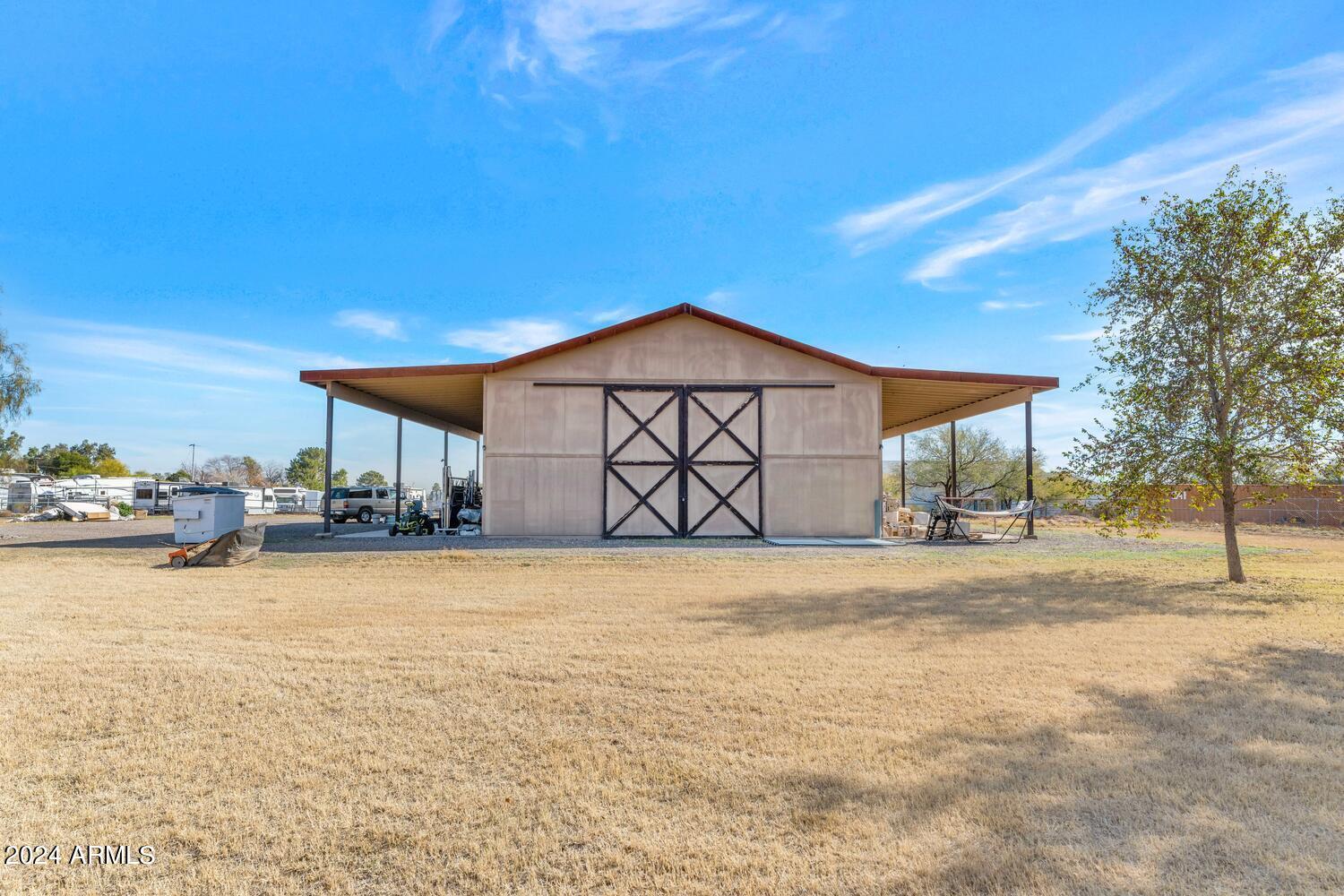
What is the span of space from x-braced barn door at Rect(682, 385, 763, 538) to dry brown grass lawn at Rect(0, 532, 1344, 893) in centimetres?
905

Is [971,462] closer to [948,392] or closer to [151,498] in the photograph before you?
[948,392]

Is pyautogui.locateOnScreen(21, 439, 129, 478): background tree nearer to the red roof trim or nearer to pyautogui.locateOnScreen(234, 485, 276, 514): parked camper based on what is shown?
pyautogui.locateOnScreen(234, 485, 276, 514): parked camper

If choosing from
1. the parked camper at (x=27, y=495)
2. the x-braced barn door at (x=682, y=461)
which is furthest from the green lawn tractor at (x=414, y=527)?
the parked camper at (x=27, y=495)

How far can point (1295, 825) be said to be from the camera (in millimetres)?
2686

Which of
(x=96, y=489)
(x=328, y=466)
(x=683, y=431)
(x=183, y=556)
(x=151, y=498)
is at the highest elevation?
(x=683, y=431)

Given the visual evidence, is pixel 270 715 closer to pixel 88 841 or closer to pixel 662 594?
pixel 88 841

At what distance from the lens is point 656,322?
16.2 metres

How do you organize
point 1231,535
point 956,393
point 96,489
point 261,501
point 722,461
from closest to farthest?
1. point 1231,535
2. point 722,461
3. point 956,393
4. point 96,489
5. point 261,501

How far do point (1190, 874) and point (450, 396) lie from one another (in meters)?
19.0

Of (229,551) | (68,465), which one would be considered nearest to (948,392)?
(229,551)

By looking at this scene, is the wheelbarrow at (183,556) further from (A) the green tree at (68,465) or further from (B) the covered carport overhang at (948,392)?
(A) the green tree at (68,465)

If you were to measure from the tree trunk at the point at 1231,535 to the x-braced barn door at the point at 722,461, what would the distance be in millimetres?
8642

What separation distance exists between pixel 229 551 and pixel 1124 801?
1259 cm

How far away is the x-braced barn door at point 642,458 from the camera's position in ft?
52.9
